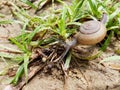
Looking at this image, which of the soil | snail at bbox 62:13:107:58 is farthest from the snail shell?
the soil

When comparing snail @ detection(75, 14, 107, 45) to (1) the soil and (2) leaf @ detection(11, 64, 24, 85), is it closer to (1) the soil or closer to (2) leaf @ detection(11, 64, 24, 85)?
(1) the soil

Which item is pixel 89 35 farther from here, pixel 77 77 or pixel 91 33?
pixel 77 77

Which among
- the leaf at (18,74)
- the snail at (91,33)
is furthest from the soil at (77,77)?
the snail at (91,33)

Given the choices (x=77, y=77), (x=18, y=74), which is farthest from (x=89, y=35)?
(x=18, y=74)

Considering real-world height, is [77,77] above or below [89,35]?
below

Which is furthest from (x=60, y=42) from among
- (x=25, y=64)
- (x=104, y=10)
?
(x=104, y=10)

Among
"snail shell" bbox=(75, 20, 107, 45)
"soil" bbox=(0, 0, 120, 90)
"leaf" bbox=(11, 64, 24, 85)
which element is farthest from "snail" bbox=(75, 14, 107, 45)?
"leaf" bbox=(11, 64, 24, 85)

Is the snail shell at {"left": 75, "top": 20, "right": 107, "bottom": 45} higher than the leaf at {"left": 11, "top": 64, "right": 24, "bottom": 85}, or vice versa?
the snail shell at {"left": 75, "top": 20, "right": 107, "bottom": 45}

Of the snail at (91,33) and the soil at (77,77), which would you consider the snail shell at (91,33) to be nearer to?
the snail at (91,33)
